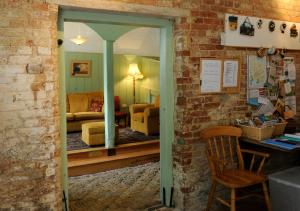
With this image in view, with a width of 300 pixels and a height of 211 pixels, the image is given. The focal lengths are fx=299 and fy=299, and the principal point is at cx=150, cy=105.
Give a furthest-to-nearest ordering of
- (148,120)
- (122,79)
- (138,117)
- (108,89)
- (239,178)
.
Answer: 1. (122,79)
2. (138,117)
3. (148,120)
4. (108,89)
5. (239,178)

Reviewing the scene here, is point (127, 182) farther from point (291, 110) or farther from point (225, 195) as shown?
point (291, 110)

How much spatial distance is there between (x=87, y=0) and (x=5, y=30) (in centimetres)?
70

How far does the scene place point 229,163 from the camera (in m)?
3.40

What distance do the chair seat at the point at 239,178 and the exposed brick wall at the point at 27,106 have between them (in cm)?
154

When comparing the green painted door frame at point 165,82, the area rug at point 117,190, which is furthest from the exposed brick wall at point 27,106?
the area rug at point 117,190

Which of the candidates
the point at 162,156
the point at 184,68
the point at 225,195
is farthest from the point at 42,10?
the point at 225,195

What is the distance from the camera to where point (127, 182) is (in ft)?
14.0

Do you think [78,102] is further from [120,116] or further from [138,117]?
[138,117]

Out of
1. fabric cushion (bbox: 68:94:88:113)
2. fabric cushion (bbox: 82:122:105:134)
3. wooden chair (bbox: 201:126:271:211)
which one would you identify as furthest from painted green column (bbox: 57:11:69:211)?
fabric cushion (bbox: 68:94:88:113)

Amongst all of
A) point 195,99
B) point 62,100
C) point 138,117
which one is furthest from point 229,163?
point 138,117

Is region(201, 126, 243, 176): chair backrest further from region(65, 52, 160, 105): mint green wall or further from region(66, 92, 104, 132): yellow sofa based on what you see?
region(65, 52, 160, 105): mint green wall

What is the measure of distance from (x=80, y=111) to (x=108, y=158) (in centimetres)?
335

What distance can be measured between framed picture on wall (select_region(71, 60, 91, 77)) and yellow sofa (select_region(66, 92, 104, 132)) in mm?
669

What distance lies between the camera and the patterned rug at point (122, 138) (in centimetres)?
596
